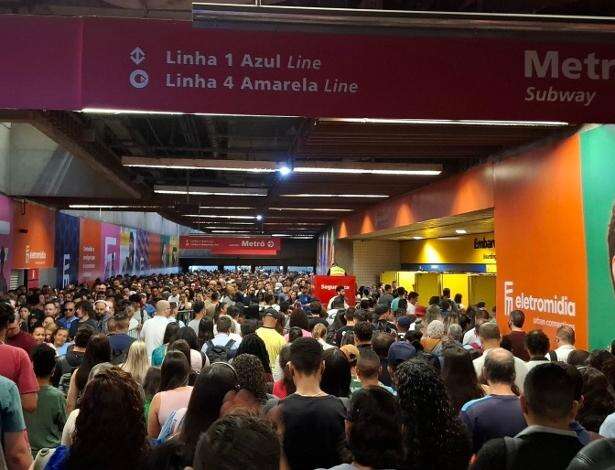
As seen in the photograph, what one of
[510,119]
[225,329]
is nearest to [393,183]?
[225,329]

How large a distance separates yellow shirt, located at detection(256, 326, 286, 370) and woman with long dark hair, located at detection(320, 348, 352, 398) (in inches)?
104

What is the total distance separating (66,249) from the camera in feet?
57.0

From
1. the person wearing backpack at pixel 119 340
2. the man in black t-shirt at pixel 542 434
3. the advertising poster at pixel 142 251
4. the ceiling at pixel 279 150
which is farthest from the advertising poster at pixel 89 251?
the man in black t-shirt at pixel 542 434

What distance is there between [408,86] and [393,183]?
8.17 m

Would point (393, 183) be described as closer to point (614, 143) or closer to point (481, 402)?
point (614, 143)

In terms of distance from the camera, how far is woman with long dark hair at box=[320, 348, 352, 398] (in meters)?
4.03

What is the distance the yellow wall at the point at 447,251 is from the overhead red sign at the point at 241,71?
12.4 meters

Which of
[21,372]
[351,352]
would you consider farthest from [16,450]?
[351,352]

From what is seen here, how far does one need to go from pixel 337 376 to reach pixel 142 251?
25.5 metres

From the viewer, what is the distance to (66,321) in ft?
32.3

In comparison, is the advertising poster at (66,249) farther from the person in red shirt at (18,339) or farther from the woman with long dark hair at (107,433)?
the woman with long dark hair at (107,433)

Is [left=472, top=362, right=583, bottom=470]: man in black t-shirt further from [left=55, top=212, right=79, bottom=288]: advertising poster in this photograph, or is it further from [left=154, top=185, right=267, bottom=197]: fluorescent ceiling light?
[left=55, top=212, right=79, bottom=288]: advertising poster

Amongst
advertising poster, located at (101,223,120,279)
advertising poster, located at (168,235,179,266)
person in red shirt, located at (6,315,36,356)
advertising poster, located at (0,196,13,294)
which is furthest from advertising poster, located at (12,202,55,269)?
advertising poster, located at (168,235,179,266)

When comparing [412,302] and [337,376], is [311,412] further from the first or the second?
[412,302]
